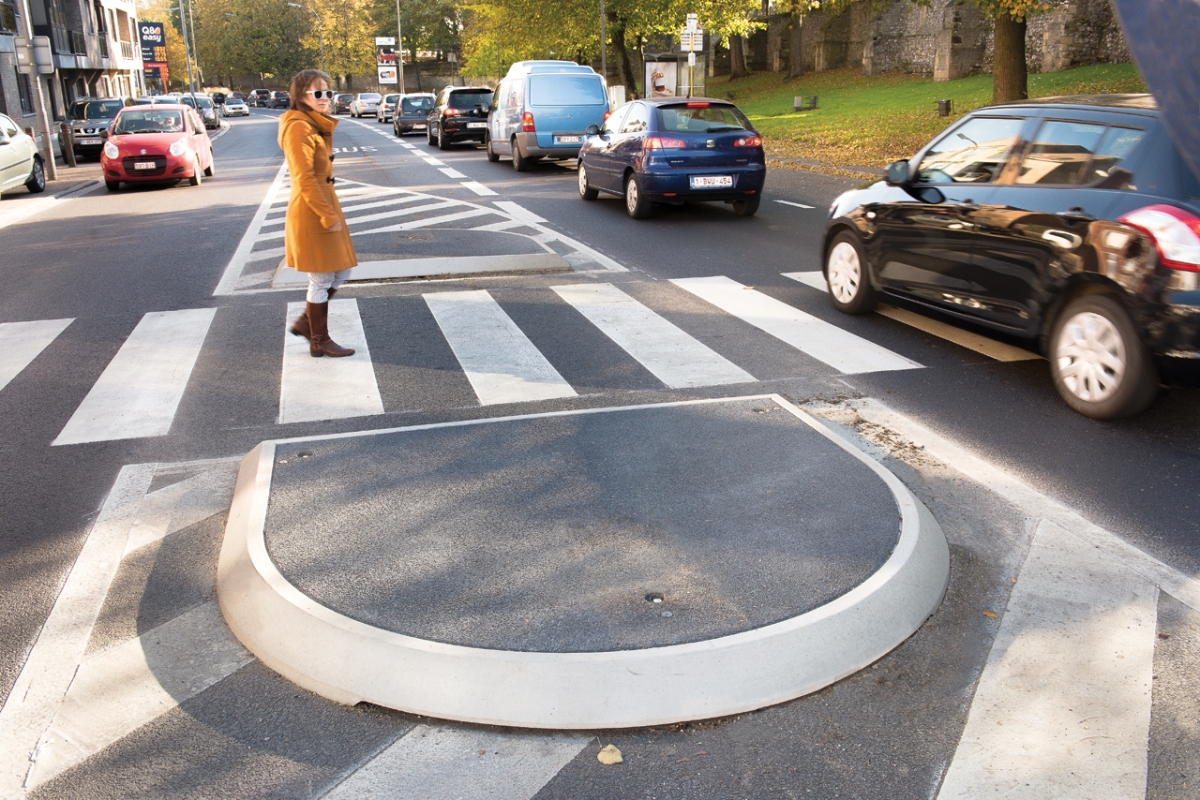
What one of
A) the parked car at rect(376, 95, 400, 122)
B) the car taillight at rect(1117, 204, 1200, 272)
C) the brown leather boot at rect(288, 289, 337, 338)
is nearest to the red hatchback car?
the brown leather boot at rect(288, 289, 337, 338)

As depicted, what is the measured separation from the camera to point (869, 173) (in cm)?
1819

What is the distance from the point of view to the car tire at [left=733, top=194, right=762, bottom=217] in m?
13.6

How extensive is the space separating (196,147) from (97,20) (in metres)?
50.4

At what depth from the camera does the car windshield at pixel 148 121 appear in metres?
20.5

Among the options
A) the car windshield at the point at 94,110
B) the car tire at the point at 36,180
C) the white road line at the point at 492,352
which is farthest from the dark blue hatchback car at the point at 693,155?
the car windshield at the point at 94,110

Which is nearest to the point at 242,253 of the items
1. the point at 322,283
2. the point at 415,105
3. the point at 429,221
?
the point at 429,221

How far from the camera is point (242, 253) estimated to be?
11484 millimetres

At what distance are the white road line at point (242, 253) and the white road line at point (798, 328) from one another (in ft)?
14.4

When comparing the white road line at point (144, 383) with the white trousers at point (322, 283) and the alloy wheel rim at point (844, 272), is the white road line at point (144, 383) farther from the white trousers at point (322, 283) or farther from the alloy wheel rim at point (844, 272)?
the alloy wheel rim at point (844, 272)

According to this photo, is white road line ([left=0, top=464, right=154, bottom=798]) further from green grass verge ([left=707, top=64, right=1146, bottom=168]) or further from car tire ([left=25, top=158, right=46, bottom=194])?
car tire ([left=25, top=158, right=46, bottom=194])

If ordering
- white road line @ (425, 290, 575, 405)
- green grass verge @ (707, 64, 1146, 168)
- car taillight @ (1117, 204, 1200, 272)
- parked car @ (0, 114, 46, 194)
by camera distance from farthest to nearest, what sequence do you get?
green grass verge @ (707, 64, 1146, 168), parked car @ (0, 114, 46, 194), white road line @ (425, 290, 575, 405), car taillight @ (1117, 204, 1200, 272)

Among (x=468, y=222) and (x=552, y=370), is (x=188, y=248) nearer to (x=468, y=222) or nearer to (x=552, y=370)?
(x=468, y=222)

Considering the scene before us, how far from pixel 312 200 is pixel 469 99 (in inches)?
919

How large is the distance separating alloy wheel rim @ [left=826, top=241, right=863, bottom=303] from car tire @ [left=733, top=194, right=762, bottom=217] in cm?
560
